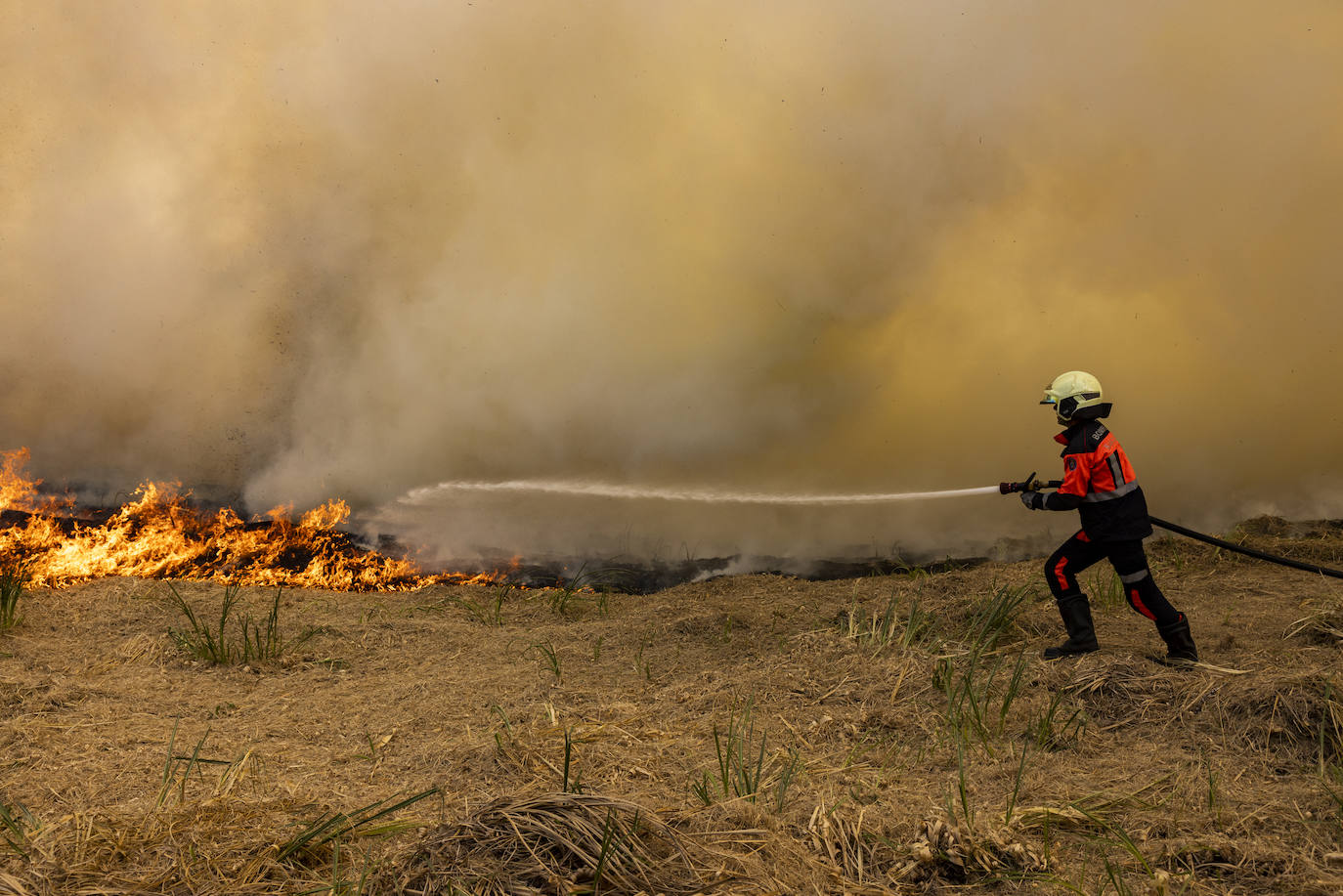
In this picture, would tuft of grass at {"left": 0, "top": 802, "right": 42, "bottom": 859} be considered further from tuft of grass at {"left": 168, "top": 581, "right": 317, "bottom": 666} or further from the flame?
the flame

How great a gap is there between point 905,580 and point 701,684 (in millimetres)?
3602

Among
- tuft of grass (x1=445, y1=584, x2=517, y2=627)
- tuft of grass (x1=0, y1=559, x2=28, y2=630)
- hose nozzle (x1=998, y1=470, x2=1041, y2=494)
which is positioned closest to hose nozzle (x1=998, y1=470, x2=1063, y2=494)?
hose nozzle (x1=998, y1=470, x2=1041, y2=494)

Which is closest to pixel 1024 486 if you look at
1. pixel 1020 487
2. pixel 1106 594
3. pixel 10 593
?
pixel 1020 487

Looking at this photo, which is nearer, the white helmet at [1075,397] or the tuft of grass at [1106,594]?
the white helmet at [1075,397]

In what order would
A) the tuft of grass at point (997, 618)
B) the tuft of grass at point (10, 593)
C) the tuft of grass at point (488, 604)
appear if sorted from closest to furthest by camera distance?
the tuft of grass at point (997, 618), the tuft of grass at point (10, 593), the tuft of grass at point (488, 604)

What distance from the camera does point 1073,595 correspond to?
20.1 feet

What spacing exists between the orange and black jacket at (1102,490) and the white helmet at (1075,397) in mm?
108

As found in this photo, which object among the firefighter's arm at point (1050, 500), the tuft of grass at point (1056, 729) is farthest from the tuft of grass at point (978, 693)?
the firefighter's arm at point (1050, 500)

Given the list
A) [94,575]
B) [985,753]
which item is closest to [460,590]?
[94,575]

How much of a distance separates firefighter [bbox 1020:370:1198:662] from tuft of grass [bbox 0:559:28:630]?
7791 millimetres

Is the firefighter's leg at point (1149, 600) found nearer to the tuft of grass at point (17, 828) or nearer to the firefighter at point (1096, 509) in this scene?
the firefighter at point (1096, 509)

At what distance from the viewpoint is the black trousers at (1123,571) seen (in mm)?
5824

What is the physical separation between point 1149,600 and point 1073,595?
47 cm

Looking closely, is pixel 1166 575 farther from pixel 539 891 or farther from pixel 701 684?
pixel 539 891
